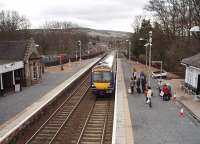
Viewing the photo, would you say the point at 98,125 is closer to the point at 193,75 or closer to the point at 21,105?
the point at 21,105

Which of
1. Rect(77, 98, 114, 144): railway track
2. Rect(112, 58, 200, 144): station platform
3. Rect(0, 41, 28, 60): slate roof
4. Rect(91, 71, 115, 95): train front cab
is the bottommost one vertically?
Rect(77, 98, 114, 144): railway track

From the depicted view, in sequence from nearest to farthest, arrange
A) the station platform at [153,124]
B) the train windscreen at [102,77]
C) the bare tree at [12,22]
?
the station platform at [153,124] < the train windscreen at [102,77] < the bare tree at [12,22]

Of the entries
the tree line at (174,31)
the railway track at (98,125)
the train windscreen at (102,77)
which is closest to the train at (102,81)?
the train windscreen at (102,77)

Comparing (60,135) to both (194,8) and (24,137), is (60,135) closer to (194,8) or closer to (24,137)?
(24,137)

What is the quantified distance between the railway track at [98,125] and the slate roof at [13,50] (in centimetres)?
1177

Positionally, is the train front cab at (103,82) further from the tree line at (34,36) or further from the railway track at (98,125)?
the tree line at (34,36)

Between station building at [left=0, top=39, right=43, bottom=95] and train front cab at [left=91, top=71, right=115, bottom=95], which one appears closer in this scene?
train front cab at [left=91, top=71, right=115, bottom=95]

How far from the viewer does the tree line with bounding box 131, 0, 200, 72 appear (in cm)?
3806

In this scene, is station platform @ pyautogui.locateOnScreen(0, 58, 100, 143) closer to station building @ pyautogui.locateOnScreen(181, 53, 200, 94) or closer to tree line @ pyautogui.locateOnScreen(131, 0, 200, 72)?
station building @ pyautogui.locateOnScreen(181, 53, 200, 94)

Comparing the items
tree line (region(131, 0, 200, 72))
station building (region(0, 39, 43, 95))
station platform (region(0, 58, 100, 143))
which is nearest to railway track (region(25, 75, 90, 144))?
station platform (region(0, 58, 100, 143))

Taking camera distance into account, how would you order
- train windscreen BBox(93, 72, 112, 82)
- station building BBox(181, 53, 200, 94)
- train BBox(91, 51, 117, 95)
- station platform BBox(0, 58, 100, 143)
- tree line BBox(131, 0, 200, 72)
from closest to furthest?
station platform BBox(0, 58, 100, 143) < station building BBox(181, 53, 200, 94) < train BBox(91, 51, 117, 95) < train windscreen BBox(93, 72, 112, 82) < tree line BBox(131, 0, 200, 72)

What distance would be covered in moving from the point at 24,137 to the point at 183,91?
1573cm

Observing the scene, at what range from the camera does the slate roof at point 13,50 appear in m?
32.2

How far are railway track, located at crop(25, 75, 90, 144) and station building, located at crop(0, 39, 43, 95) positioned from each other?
19.0ft
